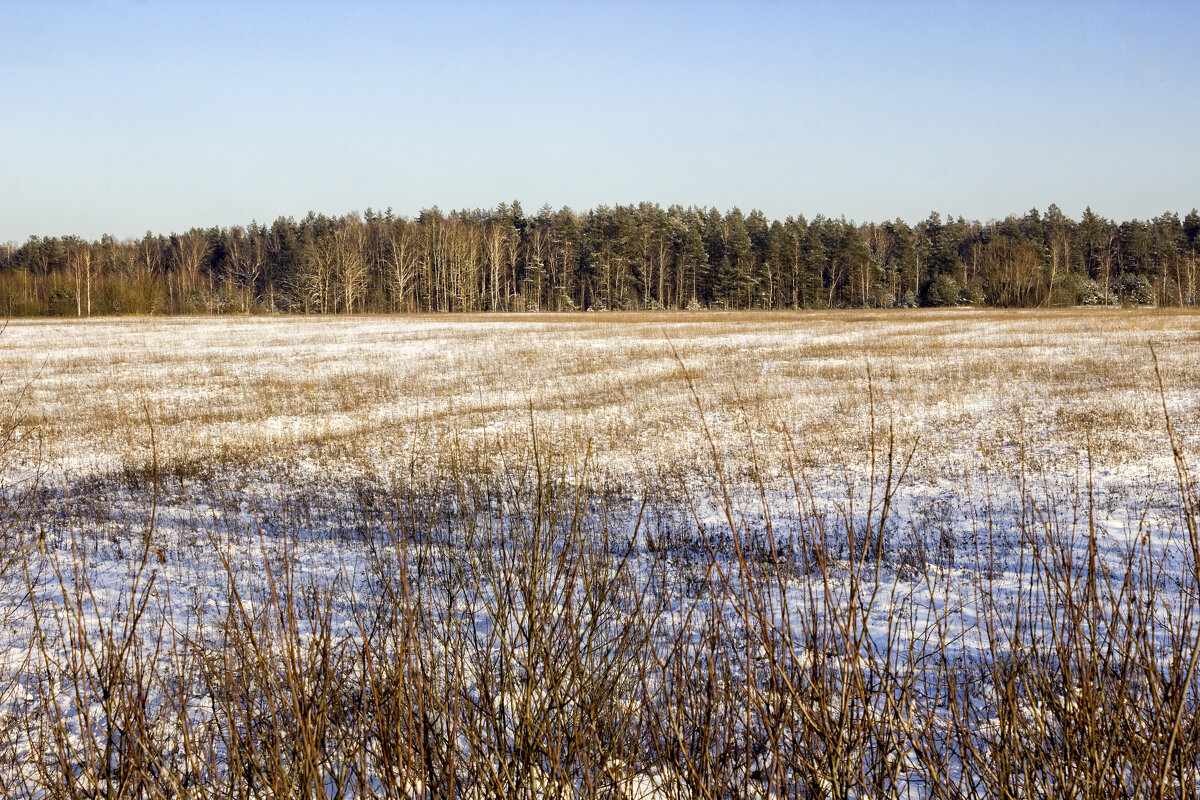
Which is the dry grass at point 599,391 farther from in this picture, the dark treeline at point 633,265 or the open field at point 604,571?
the dark treeline at point 633,265

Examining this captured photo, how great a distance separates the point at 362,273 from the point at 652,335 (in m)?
46.8

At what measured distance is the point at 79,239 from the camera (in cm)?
10206

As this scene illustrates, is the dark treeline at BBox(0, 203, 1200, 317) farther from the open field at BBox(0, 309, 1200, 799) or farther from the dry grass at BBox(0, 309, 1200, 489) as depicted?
the open field at BBox(0, 309, 1200, 799)

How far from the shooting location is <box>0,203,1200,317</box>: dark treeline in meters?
72.9

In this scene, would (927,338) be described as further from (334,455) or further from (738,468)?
(334,455)

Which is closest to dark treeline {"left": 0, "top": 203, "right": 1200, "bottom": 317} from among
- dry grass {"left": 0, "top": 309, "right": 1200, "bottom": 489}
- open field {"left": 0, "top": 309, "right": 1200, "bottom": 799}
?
dry grass {"left": 0, "top": 309, "right": 1200, "bottom": 489}

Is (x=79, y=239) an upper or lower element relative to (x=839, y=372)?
upper

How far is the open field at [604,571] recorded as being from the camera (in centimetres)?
234

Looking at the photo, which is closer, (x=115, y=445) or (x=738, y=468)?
(x=738, y=468)

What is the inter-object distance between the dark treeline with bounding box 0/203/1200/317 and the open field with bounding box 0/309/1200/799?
46.7 meters

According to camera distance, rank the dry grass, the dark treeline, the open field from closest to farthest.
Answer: the open field
the dry grass
the dark treeline

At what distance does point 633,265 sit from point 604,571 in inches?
3276

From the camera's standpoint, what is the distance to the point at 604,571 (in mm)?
2977

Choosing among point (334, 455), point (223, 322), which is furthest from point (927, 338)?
point (223, 322)
